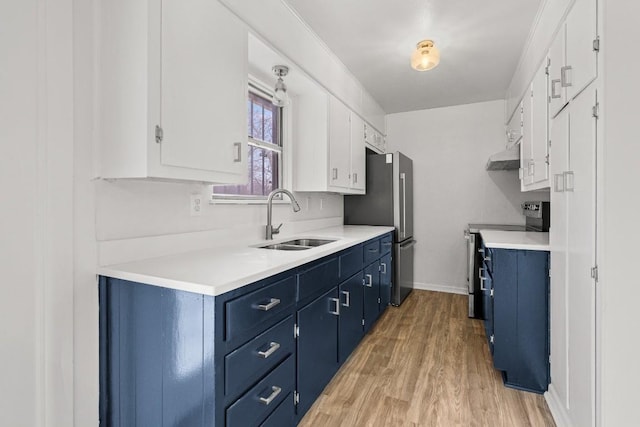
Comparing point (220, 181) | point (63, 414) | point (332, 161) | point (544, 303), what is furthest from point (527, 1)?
point (63, 414)

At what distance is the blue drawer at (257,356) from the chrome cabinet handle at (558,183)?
1486mm

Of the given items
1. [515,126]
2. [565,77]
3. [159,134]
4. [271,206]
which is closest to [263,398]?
[159,134]

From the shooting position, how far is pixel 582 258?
1.37 metres

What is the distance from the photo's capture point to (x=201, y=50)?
1.43 m

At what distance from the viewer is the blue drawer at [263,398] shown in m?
1.15

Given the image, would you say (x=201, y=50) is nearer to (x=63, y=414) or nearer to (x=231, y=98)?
(x=231, y=98)

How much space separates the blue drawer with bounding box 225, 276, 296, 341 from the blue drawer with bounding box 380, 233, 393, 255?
5.85 feet

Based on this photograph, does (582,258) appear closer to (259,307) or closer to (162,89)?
(259,307)

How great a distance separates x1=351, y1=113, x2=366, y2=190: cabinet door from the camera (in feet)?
11.0

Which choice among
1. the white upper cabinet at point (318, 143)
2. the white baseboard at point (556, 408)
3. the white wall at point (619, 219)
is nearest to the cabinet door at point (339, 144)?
the white upper cabinet at point (318, 143)

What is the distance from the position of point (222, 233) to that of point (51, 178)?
91cm

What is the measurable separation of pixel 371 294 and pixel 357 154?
1510mm

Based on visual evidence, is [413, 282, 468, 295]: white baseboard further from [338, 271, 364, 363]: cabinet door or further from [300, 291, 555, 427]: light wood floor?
[338, 271, 364, 363]: cabinet door

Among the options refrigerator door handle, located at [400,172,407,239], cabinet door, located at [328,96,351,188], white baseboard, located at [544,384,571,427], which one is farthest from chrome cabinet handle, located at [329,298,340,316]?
refrigerator door handle, located at [400,172,407,239]
